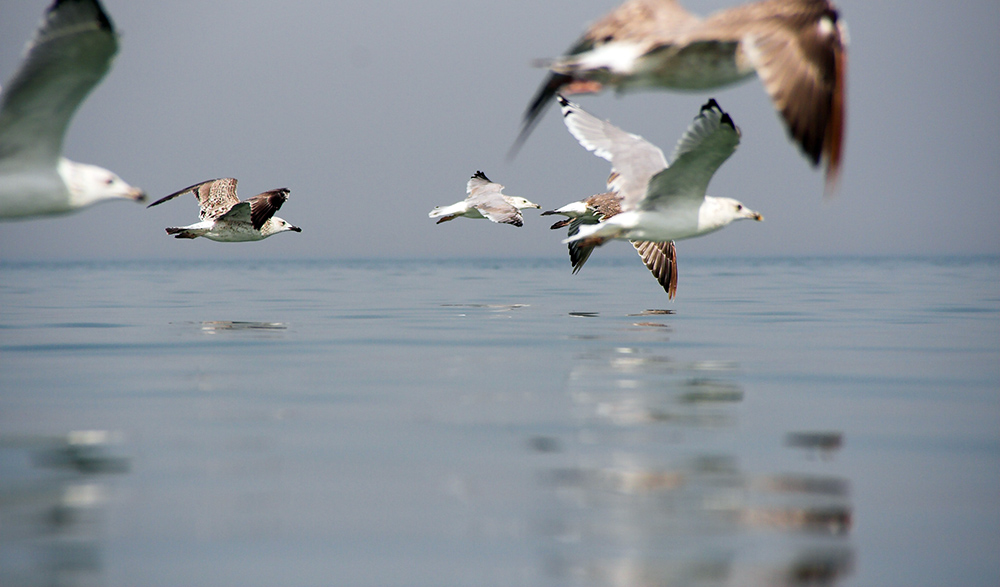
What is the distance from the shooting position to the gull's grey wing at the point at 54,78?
712 cm

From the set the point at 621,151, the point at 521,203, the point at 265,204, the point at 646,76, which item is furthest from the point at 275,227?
the point at 646,76

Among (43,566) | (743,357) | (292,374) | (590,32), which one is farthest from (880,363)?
(43,566)

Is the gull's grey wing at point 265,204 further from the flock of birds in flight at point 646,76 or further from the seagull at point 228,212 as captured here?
the flock of birds in flight at point 646,76

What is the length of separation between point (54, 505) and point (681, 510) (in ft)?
13.1

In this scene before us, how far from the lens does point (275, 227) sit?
786 inches

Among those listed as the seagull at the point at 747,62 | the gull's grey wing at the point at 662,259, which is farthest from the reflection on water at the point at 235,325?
the seagull at the point at 747,62

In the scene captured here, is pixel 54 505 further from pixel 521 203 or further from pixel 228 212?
pixel 521 203

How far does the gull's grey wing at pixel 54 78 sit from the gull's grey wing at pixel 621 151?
655 centimetres

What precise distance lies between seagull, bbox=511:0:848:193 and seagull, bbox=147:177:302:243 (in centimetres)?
1090

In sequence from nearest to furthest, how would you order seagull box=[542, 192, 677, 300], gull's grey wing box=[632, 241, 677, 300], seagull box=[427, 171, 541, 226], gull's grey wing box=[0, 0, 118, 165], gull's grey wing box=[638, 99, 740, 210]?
gull's grey wing box=[0, 0, 118, 165]
gull's grey wing box=[638, 99, 740, 210]
seagull box=[542, 192, 677, 300]
gull's grey wing box=[632, 241, 677, 300]
seagull box=[427, 171, 541, 226]

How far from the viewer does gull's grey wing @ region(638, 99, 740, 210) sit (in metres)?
10.5

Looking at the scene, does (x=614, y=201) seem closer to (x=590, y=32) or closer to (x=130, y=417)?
(x=590, y=32)

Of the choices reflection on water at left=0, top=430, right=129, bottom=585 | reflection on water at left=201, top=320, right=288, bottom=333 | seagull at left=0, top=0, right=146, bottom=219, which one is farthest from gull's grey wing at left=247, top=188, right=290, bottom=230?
reflection on water at left=0, top=430, right=129, bottom=585

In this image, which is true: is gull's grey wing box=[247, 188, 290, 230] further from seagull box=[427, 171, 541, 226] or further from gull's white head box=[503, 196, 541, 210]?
→ gull's white head box=[503, 196, 541, 210]
